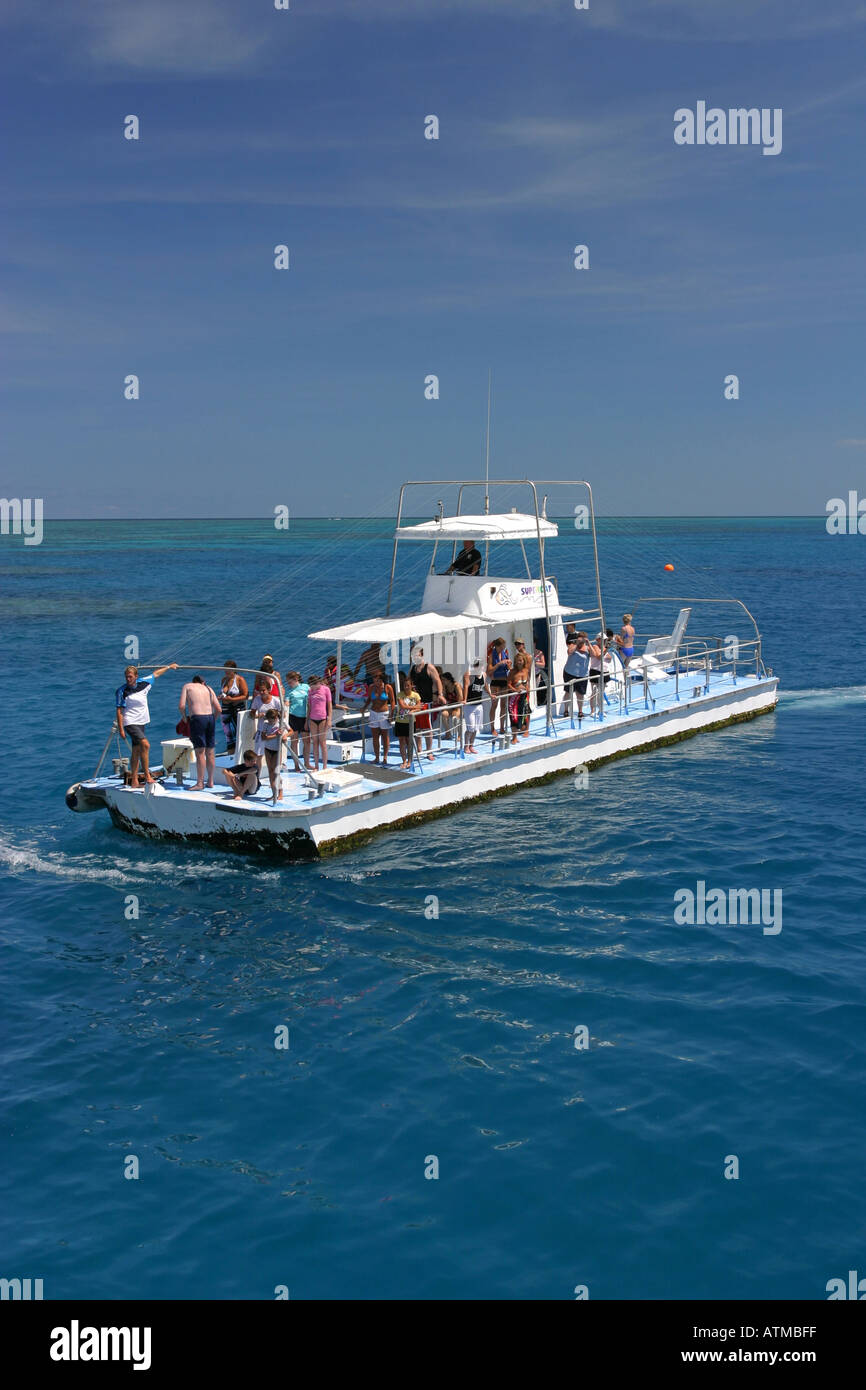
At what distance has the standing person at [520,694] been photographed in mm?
22453

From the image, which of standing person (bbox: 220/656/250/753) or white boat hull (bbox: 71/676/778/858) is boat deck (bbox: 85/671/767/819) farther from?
standing person (bbox: 220/656/250/753)

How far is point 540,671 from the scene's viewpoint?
24.7 m

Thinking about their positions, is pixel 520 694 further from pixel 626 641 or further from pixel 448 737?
pixel 626 641

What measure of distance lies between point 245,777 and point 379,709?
302 cm

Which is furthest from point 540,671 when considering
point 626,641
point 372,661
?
point 372,661

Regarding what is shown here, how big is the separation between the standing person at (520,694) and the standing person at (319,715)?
424 centimetres

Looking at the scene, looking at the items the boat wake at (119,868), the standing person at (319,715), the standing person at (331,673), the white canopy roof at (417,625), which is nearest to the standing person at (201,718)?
the boat wake at (119,868)

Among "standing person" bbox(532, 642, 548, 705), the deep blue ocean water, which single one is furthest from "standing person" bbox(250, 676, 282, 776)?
"standing person" bbox(532, 642, 548, 705)

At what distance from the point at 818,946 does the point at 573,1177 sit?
654 cm

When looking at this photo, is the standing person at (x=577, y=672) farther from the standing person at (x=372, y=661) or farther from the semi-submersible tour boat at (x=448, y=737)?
the standing person at (x=372, y=661)

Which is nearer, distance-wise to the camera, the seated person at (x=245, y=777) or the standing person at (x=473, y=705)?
the seated person at (x=245, y=777)

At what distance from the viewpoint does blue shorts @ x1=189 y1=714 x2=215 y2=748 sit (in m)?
18.5

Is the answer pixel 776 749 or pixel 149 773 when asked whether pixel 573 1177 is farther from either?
pixel 776 749
